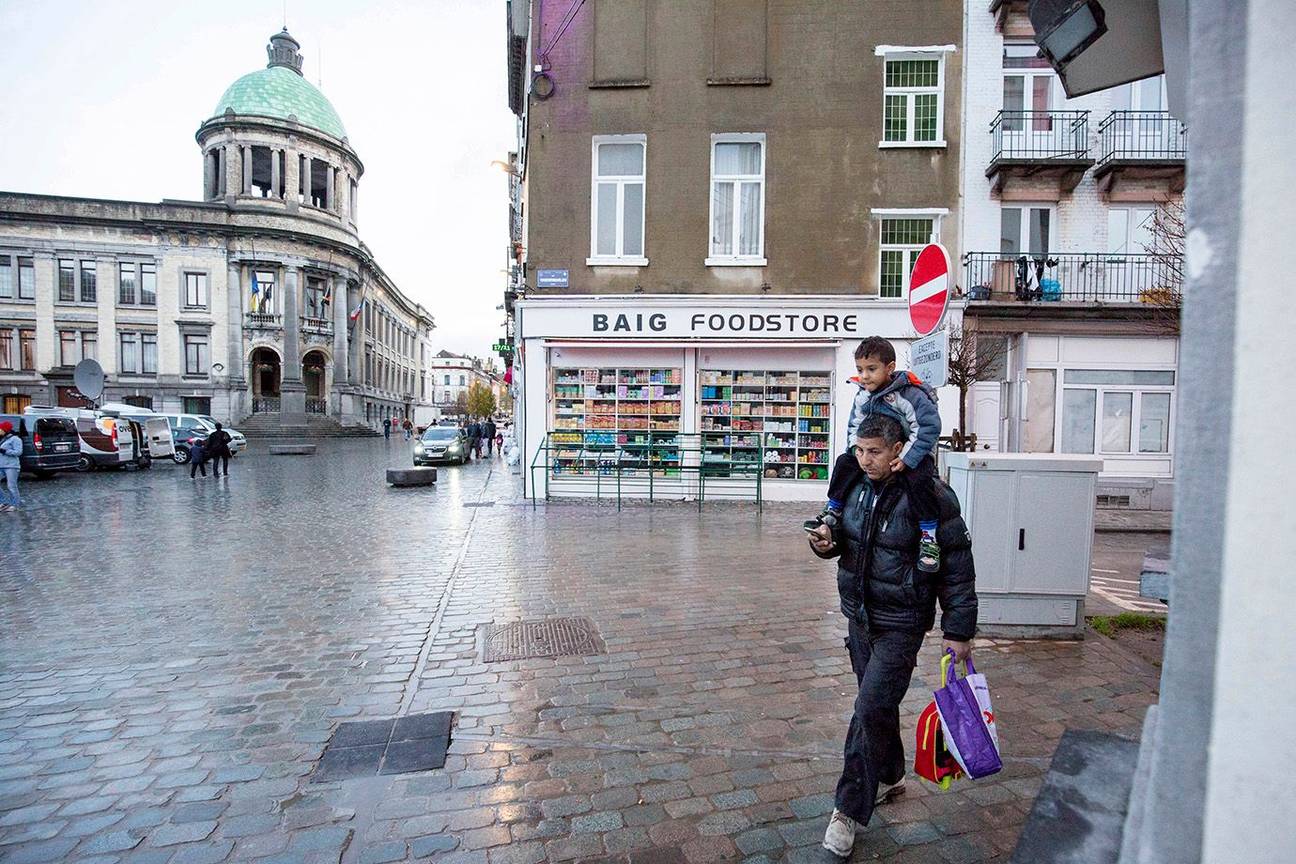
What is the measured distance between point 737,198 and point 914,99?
166 inches

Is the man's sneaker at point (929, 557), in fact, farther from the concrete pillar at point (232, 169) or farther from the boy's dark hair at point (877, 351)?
the concrete pillar at point (232, 169)

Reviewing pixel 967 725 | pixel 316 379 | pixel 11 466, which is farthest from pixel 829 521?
pixel 316 379

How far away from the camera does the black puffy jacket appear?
280cm

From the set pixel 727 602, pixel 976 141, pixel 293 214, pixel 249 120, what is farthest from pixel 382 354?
pixel 727 602

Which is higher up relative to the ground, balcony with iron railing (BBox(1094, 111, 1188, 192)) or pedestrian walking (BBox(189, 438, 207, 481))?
balcony with iron railing (BBox(1094, 111, 1188, 192))

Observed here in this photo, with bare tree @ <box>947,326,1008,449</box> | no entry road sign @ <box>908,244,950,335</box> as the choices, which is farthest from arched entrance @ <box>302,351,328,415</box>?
no entry road sign @ <box>908,244,950,335</box>

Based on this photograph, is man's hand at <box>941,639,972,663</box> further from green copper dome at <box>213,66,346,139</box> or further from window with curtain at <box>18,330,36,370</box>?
green copper dome at <box>213,66,346,139</box>

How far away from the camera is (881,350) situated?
3846mm

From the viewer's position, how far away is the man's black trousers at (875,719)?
2.84m

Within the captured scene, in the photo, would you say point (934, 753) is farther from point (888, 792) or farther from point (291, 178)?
point (291, 178)

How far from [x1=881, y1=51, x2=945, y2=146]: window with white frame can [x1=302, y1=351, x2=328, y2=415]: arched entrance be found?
52154 millimetres

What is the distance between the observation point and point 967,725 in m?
2.64

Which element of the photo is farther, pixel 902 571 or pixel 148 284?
pixel 148 284

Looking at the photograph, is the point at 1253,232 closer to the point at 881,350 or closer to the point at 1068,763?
the point at 1068,763
